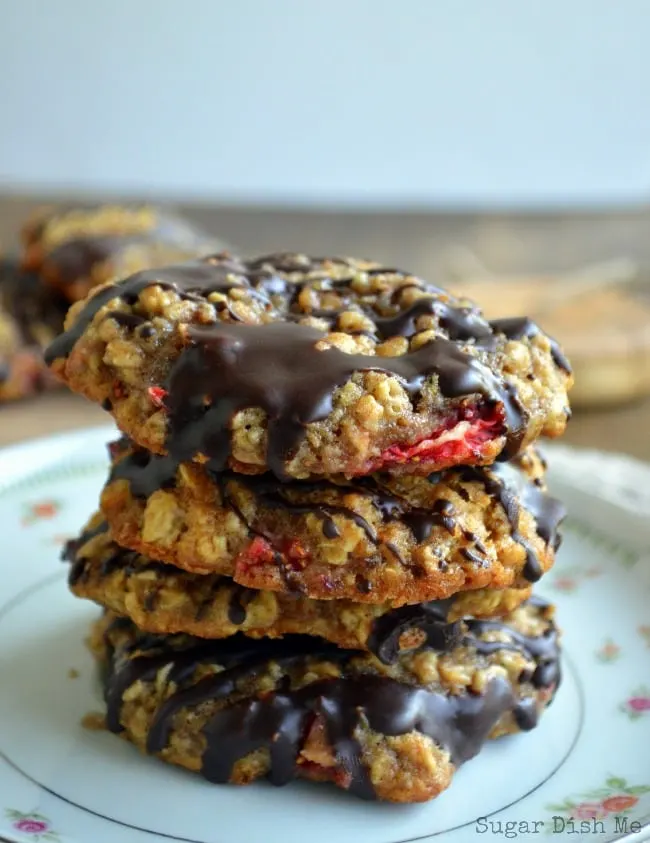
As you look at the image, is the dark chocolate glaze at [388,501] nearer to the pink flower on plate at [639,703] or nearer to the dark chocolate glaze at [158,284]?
the dark chocolate glaze at [158,284]

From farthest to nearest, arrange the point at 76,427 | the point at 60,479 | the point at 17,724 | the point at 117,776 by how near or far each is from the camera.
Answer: the point at 76,427
the point at 60,479
the point at 17,724
the point at 117,776

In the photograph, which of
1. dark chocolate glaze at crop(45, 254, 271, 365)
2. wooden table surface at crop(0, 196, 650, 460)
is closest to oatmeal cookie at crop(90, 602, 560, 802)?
dark chocolate glaze at crop(45, 254, 271, 365)

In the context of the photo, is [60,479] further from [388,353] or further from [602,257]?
[602,257]

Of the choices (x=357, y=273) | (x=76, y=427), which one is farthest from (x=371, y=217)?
(x=357, y=273)

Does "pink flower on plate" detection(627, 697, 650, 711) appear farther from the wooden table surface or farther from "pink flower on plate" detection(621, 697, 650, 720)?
the wooden table surface

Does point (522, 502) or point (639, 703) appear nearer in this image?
point (522, 502)

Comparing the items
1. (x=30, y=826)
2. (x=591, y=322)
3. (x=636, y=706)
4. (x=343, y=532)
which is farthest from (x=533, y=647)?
(x=591, y=322)

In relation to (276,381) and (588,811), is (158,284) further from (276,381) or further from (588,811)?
(588,811)
